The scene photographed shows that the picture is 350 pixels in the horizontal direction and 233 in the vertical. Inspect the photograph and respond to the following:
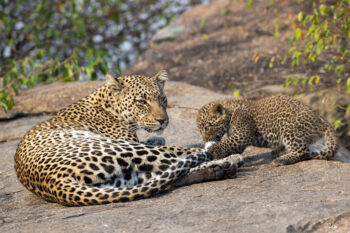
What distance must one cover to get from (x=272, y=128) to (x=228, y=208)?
2228 millimetres

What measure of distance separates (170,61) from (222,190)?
1019cm

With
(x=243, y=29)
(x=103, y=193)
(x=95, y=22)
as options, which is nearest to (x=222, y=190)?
(x=103, y=193)

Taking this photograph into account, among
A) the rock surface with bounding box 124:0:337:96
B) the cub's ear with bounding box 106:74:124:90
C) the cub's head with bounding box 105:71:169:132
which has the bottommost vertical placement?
the rock surface with bounding box 124:0:337:96

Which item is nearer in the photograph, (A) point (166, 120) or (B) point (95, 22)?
(A) point (166, 120)

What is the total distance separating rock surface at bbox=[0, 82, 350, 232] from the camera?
3.72 metres

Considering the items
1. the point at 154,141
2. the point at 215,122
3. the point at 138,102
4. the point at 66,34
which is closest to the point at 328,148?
the point at 215,122

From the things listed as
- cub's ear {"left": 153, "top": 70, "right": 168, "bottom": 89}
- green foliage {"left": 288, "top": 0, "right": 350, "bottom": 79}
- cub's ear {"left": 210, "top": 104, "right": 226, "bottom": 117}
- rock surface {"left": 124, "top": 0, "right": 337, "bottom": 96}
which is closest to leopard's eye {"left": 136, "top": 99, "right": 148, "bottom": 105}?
cub's ear {"left": 153, "top": 70, "right": 168, "bottom": 89}

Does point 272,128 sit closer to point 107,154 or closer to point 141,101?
point 141,101

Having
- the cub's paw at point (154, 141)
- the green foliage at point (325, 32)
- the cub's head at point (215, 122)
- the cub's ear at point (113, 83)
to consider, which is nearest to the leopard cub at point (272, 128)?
the cub's head at point (215, 122)

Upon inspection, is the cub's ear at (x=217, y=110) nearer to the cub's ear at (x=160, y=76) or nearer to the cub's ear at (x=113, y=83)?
the cub's ear at (x=160, y=76)

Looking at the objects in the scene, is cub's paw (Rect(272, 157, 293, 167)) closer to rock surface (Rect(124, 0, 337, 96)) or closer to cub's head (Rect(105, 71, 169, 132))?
cub's head (Rect(105, 71, 169, 132))

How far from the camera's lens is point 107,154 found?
185 inches

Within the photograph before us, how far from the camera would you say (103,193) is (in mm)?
4375

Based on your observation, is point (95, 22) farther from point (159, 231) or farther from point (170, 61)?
point (159, 231)
